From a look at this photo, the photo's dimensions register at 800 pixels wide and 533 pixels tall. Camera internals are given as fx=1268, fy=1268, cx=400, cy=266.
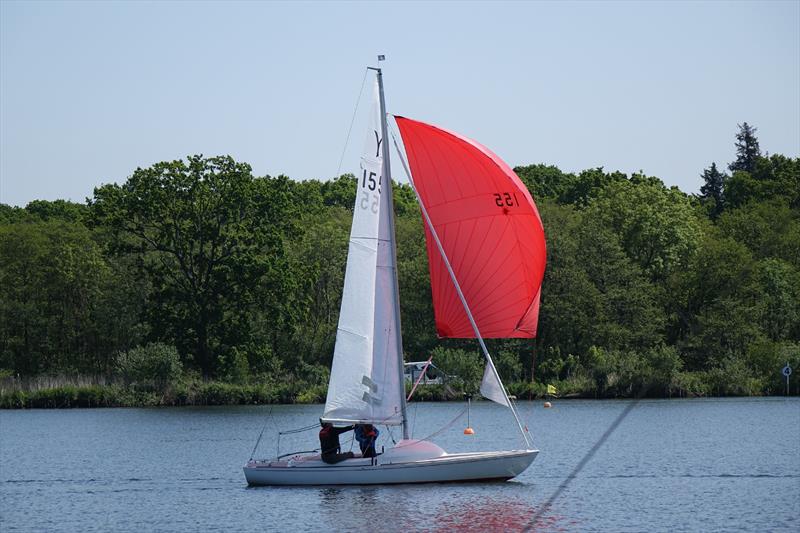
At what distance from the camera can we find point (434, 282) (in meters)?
31.6

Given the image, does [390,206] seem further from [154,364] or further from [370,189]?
[154,364]

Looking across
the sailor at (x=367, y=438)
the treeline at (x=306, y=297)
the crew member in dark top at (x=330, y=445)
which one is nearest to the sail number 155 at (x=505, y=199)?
the sailor at (x=367, y=438)

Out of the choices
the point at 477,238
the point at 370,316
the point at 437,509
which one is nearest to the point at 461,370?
the point at 370,316

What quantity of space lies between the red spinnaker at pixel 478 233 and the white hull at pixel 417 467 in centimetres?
303

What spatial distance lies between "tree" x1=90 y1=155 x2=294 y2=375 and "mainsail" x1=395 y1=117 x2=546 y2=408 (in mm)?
42846

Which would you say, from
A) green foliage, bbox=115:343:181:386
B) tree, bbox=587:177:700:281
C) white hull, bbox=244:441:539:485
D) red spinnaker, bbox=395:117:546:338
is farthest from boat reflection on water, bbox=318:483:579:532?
tree, bbox=587:177:700:281

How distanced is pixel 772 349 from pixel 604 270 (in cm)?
1378

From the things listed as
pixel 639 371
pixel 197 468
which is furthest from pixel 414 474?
pixel 639 371

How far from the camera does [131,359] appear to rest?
2731 inches

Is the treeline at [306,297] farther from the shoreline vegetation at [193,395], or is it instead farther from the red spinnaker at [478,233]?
the red spinnaker at [478,233]

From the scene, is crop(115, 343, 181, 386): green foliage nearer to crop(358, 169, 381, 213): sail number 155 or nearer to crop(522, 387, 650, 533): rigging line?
crop(522, 387, 650, 533): rigging line

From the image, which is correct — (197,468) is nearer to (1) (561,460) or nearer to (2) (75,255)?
(1) (561,460)

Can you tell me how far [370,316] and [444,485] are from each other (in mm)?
4664

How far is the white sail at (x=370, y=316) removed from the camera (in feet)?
104
